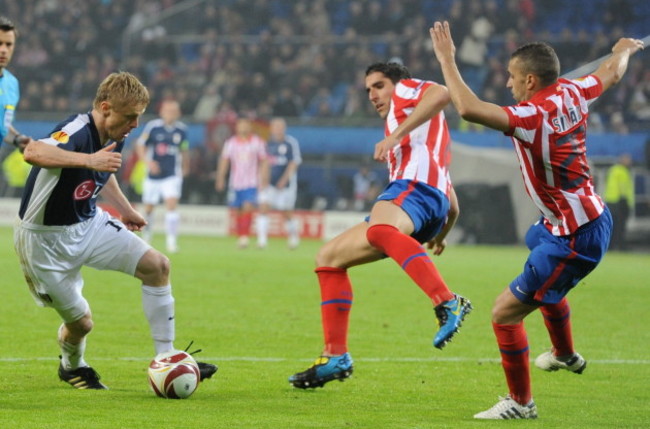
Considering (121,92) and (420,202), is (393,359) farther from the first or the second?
(121,92)

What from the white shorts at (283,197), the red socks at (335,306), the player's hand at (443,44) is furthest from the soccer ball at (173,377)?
the white shorts at (283,197)

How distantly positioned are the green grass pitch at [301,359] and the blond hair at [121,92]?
1.60 meters

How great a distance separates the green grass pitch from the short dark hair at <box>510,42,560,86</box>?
176 centimetres

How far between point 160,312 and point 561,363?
2362mm

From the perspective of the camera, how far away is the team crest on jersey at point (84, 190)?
595 cm

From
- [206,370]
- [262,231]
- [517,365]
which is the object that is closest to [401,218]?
[517,365]

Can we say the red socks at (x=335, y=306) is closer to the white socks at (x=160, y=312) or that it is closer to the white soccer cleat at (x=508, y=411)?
the white socks at (x=160, y=312)

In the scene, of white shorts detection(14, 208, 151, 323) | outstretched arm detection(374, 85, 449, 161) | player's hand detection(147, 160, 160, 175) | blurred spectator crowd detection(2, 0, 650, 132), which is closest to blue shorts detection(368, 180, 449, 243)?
outstretched arm detection(374, 85, 449, 161)

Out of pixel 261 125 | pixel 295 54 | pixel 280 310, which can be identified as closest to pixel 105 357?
pixel 280 310

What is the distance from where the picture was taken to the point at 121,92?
5.81 m

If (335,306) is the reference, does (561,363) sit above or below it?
below

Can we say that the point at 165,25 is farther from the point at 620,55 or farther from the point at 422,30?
the point at 620,55

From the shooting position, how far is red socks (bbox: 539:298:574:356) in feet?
20.8

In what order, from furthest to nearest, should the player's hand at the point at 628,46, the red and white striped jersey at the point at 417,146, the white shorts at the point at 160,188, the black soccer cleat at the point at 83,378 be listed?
the white shorts at the point at 160,188 < the red and white striped jersey at the point at 417,146 < the player's hand at the point at 628,46 < the black soccer cleat at the point at 83,378
